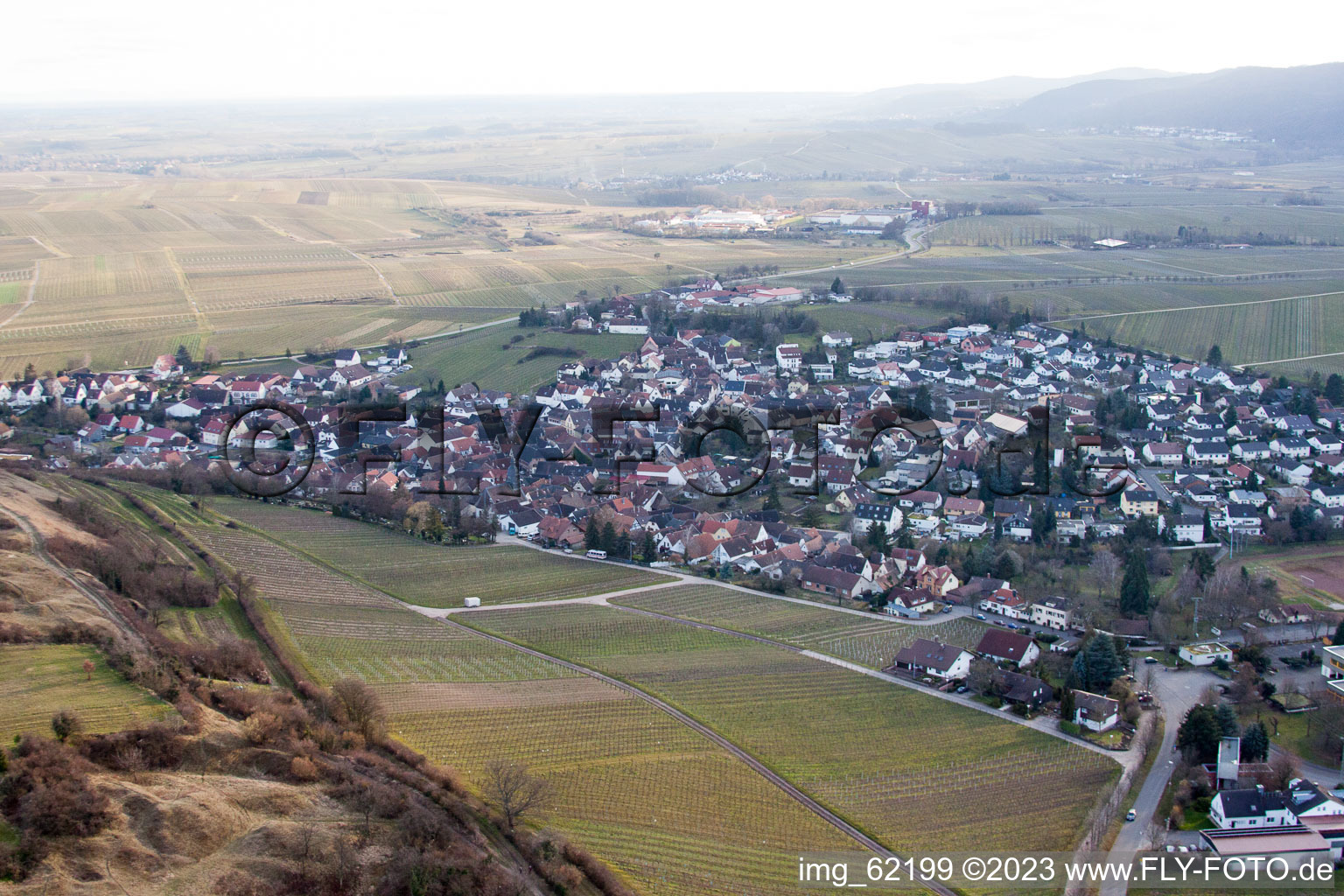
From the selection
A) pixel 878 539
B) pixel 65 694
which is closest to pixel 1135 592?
pixel 878 539

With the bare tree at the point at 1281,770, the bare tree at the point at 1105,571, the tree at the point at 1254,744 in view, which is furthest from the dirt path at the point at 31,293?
the bare tree at the point at 1281,770

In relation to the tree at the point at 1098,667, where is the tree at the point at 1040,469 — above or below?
above

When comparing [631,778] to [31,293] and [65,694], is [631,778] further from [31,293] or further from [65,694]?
[31,293]

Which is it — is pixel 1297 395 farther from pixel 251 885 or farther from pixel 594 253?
pixel 594 253

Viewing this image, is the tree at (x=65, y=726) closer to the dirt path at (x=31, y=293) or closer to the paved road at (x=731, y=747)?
the paved road at (x=731, y=747)

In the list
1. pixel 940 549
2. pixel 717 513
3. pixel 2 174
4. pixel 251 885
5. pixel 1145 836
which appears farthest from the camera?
pixel 2 174

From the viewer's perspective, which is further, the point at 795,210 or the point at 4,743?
the point at 795,210

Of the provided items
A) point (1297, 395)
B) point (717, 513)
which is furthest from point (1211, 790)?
point (1297, 395)
